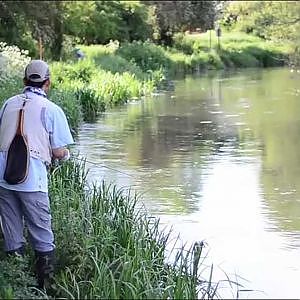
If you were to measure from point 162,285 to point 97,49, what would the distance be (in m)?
33.0

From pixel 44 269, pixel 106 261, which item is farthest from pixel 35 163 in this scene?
pixel 106 261

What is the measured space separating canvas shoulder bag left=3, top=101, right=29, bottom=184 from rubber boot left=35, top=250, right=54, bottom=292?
2.04 feet

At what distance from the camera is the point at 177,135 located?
17953 millimetres

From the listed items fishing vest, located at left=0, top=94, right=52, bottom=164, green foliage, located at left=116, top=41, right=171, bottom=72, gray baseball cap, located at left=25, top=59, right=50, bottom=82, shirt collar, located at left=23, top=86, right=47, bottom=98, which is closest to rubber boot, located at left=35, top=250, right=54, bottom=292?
fishing vest, located at left=0, top=94, right=52, bottom=164

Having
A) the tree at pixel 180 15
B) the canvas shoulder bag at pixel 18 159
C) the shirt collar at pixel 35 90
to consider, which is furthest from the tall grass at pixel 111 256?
the tree at pixel 180 15

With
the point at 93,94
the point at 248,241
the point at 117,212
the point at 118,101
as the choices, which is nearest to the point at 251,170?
the point at 248,241

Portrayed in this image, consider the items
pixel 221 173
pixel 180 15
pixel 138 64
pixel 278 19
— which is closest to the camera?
pixel 221 173

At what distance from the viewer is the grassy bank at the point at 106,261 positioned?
19.1ft

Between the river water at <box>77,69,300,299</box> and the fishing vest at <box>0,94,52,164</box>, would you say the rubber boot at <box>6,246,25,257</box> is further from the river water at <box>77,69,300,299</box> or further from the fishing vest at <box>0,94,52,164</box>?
the river water at <box>77,69,300,299</box>

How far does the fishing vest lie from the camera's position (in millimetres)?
6184

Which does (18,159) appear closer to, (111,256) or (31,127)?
(31,127)

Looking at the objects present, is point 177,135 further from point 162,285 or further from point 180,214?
point 162,285

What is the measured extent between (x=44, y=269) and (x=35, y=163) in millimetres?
832

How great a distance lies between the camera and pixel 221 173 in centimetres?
1295
